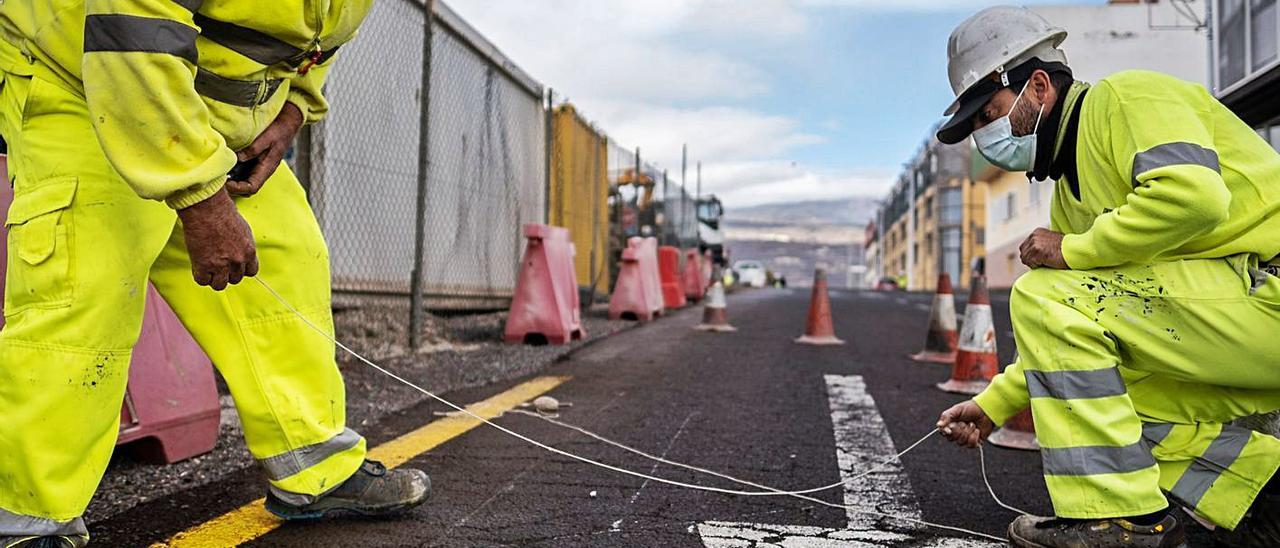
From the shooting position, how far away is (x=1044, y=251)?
7.80 feet

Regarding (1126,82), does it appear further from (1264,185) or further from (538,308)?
(538,308)

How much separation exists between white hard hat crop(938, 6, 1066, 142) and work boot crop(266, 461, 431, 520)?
5.99 feet

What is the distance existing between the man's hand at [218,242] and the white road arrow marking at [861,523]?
4.32ft

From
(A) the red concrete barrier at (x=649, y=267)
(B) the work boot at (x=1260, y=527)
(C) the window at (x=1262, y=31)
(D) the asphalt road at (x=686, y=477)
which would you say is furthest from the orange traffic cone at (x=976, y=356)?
(C) the window at (x=1262, y=31)

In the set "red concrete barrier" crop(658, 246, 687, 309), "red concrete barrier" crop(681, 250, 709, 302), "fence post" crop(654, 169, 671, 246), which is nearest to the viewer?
"red concrete barrier" crop(658, 246, 687, 309)

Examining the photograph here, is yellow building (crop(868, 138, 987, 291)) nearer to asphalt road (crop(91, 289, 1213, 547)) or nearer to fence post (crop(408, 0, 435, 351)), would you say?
fence post (crop(408, 0, 435, 351))

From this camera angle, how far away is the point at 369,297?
7.33 metres

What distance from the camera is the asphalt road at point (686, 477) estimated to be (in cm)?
244

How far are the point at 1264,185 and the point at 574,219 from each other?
35.0ft

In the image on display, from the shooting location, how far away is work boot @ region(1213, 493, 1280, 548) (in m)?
2.27

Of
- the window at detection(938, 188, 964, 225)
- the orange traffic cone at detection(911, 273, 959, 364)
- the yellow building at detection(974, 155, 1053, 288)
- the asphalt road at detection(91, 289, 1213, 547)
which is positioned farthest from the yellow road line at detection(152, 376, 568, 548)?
the window at detection(938, 188, 964, 225)

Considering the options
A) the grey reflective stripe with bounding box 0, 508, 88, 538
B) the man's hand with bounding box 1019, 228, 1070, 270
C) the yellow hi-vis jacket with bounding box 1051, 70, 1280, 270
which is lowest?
the grey reflective stripe with bounding box 0, 508, 88, 538

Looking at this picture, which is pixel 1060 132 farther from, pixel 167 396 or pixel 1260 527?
pixel 167 396

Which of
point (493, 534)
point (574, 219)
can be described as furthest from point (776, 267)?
point (493, 534)
